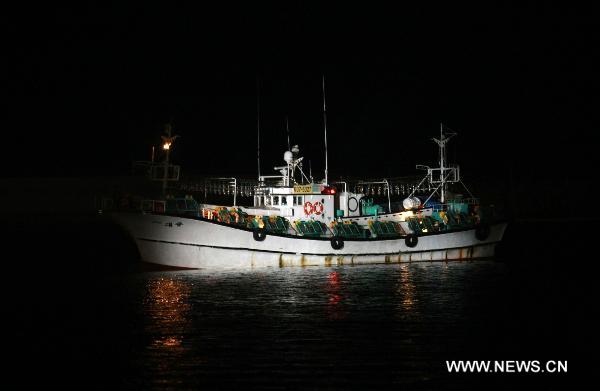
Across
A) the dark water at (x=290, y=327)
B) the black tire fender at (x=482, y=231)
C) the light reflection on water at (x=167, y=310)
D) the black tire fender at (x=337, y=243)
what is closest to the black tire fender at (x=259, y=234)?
the dark water at (x=290, y=327)

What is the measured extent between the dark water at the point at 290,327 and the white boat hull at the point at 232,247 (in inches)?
48.8

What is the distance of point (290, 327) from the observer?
A: 85.4 feet

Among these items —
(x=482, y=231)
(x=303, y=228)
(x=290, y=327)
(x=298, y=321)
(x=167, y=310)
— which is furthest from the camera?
(x=482, y=231)

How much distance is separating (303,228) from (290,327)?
16442mm

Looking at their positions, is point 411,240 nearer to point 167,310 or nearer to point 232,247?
point 232,247

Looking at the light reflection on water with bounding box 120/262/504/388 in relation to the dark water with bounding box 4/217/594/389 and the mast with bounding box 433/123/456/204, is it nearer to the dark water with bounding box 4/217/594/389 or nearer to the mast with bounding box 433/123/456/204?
the dark water with bounding box 4/217/594/389

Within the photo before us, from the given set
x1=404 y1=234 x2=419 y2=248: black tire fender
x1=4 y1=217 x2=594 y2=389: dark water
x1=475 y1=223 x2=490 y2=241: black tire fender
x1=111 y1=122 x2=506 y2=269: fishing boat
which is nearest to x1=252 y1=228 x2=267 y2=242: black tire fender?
x1=111 y1=122 x2=506 y2=269: fishing boat

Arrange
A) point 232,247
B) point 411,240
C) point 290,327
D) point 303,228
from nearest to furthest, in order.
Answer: point 290,327
point 232,247
point 303,228
point 411,240

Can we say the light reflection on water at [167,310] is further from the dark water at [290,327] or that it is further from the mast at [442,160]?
the mast at [442,160]

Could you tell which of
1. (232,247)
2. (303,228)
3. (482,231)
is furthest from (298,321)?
(482,231)

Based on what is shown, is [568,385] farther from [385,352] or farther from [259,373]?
[259,373]

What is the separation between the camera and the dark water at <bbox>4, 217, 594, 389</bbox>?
20.1 meters

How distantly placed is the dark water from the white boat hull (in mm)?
1239

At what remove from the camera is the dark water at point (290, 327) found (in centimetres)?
2012
